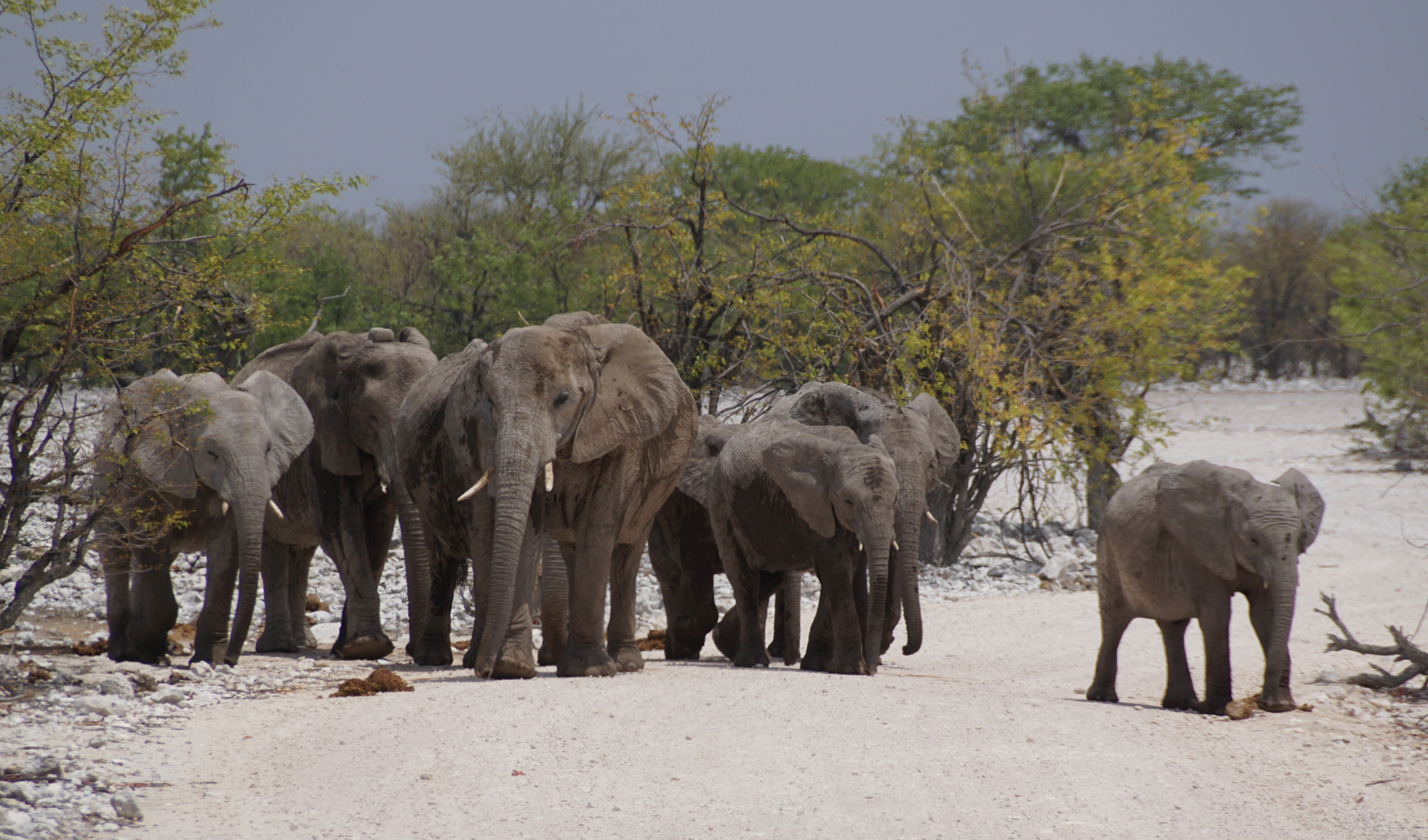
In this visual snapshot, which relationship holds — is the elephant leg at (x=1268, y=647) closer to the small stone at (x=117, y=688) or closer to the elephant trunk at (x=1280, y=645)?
the elephant trunk at (x=1280, y=645)

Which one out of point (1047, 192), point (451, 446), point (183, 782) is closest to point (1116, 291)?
point (1047, 192)

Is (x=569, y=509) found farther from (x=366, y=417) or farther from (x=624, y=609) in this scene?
(x=366, y=417)

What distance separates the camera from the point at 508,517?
752 centimetres

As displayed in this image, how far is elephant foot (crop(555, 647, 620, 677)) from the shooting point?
8.40 metres

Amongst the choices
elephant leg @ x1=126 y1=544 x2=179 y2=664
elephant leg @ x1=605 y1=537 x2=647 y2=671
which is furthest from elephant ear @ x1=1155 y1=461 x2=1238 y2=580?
elephant leg @ x1=126 y1=544 x2=179 y2=664

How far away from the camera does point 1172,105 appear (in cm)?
3472

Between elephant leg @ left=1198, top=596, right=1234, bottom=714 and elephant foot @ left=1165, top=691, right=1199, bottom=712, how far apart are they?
0.16 metres

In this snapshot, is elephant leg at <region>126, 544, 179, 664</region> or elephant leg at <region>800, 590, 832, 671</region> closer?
elephant leg at <region>126, 544, 179, 664</region>

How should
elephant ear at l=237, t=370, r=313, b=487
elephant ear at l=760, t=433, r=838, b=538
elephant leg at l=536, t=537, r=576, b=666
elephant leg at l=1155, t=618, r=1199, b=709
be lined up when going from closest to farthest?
elephant leg at l=536, t=537, r=576, b=666, elephant leg at l=1155, t=618, r=1199, b=709, elephant ear at l=760, t=433, r=838, b=538, elephant ear at l=237, t=370, r=313, b=487

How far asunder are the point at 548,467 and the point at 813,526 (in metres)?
2.29

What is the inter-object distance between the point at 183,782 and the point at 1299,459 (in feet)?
86.7

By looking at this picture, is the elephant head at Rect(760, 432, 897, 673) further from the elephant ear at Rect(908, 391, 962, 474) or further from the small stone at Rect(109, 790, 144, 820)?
the small stone at Rect(109, 790, 144, 820)

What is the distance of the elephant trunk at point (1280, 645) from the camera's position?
8.18 metres

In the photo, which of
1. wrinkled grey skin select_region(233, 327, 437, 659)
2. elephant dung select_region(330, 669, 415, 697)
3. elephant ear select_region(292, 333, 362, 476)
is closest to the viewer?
elephant dung select_region(330, 669, 415, 697)
